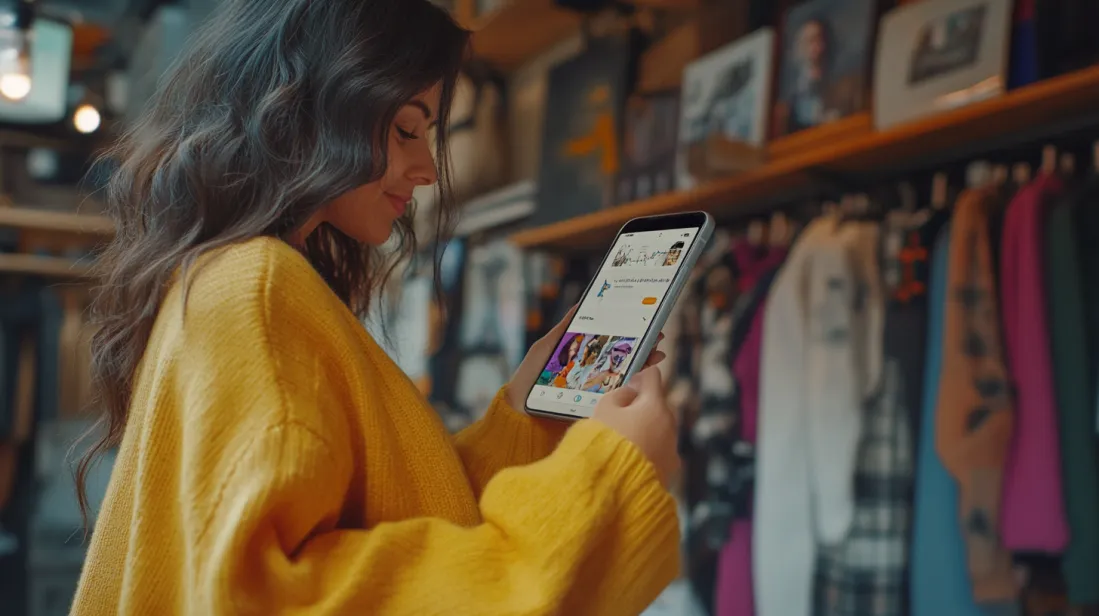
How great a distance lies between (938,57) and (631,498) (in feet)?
4.44

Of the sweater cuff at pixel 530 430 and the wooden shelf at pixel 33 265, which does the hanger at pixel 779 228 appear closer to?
the sweater cuff at pixel 530 430

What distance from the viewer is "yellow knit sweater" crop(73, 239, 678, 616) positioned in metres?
0.57

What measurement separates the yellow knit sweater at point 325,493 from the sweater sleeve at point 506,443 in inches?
5.6

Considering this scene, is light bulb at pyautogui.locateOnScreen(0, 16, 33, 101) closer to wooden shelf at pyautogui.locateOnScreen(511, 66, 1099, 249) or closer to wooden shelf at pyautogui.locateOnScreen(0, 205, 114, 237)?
wooden shelf at pyautogui.locateOnScreen(511, 66, 1099, 249)

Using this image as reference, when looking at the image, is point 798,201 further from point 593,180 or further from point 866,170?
point 593,180

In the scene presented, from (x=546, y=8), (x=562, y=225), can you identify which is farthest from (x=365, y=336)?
(x=546, y=8)

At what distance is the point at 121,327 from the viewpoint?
77 centimetres

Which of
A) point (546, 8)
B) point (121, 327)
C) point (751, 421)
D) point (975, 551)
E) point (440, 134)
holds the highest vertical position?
point (546, 8)

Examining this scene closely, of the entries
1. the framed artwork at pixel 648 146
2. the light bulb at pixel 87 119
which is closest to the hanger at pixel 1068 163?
the framed artwork at pixel 648 146

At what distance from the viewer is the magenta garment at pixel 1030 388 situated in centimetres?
145

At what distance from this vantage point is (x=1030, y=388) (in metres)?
1.48

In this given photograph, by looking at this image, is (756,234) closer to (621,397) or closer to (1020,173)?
(1020,173)

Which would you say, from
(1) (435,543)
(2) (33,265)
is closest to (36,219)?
(2) (33,265)

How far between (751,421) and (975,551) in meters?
0.54
